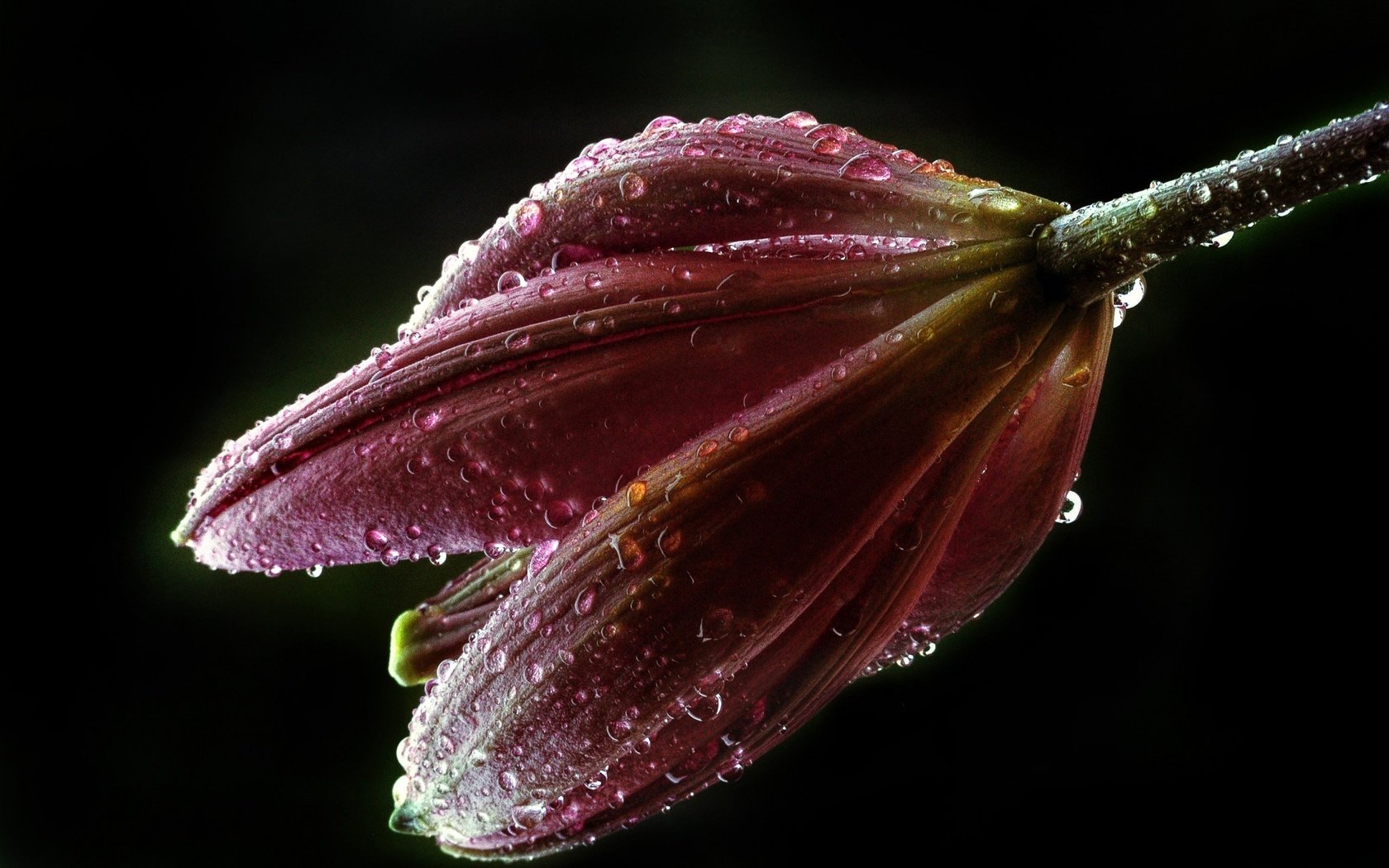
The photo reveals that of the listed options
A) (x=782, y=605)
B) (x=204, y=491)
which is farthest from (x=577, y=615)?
(x=204, y=491)

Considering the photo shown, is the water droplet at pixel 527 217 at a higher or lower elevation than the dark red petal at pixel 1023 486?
higher

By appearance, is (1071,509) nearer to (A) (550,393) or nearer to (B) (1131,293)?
(B) (1131,293)

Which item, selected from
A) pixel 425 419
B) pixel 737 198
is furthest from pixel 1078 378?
pixel 425 419

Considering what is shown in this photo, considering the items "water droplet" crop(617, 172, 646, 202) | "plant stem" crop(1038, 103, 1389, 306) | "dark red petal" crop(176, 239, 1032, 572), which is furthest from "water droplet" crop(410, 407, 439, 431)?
"plant stem" crop(1038, 103, 1389, 306)

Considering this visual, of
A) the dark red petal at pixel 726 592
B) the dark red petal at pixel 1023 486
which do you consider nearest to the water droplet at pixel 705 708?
the dark red petal at pixel 726 592

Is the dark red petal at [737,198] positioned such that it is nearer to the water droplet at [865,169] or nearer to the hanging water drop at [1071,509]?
the water droplet at [865,169]

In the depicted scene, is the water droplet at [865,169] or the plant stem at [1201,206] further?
the water droplet at [865,169]

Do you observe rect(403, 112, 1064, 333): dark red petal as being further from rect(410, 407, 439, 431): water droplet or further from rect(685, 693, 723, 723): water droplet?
rect(685, 693, 723, 723): water droplet
